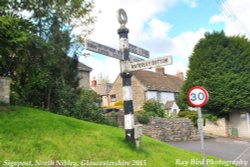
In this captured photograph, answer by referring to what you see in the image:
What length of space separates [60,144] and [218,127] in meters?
23.7

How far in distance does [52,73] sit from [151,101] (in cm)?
1490

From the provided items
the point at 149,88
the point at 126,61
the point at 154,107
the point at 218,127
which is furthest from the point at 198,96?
the point at 149,88

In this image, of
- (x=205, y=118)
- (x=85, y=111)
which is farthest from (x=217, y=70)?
(x=85, y=111)

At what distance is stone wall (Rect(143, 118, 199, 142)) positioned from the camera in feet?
65.7

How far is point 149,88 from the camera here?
120ft

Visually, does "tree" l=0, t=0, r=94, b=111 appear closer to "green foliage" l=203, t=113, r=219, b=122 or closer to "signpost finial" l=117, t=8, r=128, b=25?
"signpost finial" l=117, t=8, r=128, b=25

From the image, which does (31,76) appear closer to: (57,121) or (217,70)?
(57,121)

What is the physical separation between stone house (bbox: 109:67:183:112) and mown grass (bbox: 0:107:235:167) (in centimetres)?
2520

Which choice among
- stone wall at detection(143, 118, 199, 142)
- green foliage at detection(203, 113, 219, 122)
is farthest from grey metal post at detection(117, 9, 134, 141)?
green foliage at detection(203, 113, 219, 122)

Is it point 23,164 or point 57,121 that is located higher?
point 57,121

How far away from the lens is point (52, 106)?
15.7 meters

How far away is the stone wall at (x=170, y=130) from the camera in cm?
2003

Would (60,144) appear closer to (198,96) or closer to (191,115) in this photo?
(198,96)

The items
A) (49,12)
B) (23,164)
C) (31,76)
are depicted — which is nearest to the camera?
(23,164)
